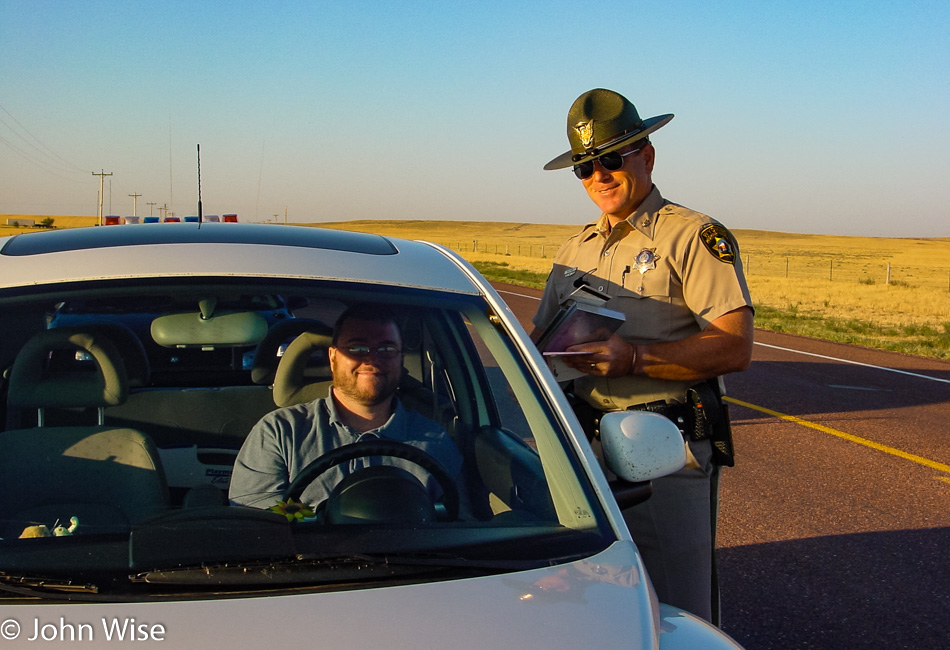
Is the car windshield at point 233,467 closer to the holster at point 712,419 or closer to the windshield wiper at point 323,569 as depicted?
the windshield wiper at point 323,569

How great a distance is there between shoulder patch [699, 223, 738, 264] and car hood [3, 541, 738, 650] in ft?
4.39

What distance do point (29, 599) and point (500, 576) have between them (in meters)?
0.84

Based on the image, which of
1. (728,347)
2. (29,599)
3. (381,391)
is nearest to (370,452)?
(381,391)

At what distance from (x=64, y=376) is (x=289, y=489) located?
2.47 ft

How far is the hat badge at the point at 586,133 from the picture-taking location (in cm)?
312

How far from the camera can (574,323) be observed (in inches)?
113

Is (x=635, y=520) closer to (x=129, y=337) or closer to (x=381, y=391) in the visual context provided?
(x=381, y=391)

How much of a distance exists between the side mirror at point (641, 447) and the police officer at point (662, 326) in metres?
0.57

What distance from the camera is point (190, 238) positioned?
8.70 feet

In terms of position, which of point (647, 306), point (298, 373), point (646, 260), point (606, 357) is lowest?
point (298, 373)

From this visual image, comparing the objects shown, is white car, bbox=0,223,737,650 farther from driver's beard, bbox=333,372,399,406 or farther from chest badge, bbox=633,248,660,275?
chest badge, bbox=633,248,660,275

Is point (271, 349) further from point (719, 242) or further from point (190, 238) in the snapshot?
point (719, 242)

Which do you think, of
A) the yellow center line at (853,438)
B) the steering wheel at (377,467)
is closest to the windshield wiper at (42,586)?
the steering wheel at (377,467)

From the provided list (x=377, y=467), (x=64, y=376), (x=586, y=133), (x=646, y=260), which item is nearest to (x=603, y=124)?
(x=586, y=133)
